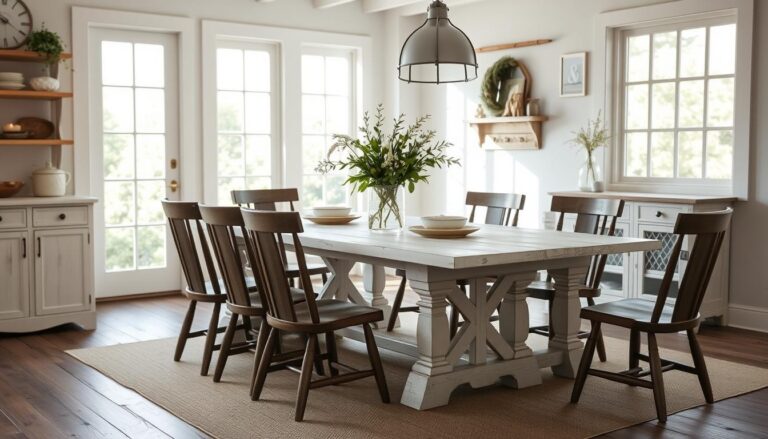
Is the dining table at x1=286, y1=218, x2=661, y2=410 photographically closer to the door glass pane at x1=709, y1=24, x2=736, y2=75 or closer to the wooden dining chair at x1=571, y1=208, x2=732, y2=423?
the wooden dining chair at x1=571, y1=208, x2=732, y2=423

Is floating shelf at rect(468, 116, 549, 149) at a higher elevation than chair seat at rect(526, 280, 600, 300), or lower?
higher

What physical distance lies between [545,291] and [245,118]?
3.67 m

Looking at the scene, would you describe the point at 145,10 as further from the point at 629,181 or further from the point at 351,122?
the point at 629,181

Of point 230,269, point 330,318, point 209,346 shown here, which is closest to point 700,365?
point 330,318

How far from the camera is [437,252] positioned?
137 inches

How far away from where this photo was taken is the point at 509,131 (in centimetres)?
700

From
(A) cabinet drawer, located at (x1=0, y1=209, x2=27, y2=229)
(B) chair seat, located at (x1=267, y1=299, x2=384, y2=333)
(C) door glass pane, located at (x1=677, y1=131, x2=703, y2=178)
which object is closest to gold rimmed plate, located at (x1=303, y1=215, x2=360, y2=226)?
(B) chair seat, located at (x1=267, y1=299, x2=384, y2=333)

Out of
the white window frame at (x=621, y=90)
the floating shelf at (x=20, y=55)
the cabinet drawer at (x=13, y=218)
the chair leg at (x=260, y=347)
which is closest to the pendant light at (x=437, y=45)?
the chair leg at (x=260, y=347)

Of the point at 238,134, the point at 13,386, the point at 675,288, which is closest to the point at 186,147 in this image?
the point at 238,134

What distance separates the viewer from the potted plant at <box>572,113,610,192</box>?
6.20 metres

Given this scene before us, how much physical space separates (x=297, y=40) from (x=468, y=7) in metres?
1.45

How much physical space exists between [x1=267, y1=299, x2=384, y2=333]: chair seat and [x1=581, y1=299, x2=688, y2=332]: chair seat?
94 cm

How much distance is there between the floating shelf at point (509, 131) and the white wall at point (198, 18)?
1157 mm

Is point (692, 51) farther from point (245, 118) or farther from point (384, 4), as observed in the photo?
point (245, 118)
